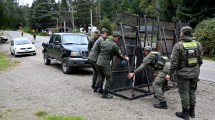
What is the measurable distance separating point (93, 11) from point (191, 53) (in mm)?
82768

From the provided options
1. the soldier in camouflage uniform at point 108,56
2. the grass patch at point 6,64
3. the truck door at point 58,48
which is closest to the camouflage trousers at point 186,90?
the soldier in camouflage uniform at point 108,56

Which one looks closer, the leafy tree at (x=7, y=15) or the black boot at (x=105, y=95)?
the black boot at (x=105, y=95)

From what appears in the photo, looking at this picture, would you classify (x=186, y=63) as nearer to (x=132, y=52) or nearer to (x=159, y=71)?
(x=159, y=71)

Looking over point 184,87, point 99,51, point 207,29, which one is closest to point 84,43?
point 99,51

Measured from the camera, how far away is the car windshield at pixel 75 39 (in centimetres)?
1344

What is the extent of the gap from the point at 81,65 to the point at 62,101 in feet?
14.6

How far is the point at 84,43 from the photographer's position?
→ 1352cm

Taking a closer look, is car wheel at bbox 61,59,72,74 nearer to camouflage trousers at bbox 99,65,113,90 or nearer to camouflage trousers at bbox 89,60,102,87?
camouflage trousers at bbox 89,60,102,87

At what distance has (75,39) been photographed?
1370 centimetres

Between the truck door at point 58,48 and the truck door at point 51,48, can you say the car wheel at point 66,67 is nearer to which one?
the truck door at point 58,48

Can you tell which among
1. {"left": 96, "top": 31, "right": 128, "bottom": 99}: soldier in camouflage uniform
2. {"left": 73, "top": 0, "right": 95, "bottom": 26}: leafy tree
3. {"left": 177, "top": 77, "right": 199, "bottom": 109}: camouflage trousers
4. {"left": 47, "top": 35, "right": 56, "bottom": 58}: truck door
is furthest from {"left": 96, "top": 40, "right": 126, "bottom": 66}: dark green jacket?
{"left": 73, "top": 0, "right": 95, "bottom": 26}: leafy tree

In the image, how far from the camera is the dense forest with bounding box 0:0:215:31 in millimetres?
27891

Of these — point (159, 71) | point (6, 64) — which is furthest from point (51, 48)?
point (159, 71)

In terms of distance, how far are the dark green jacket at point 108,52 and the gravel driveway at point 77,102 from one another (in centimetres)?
109
